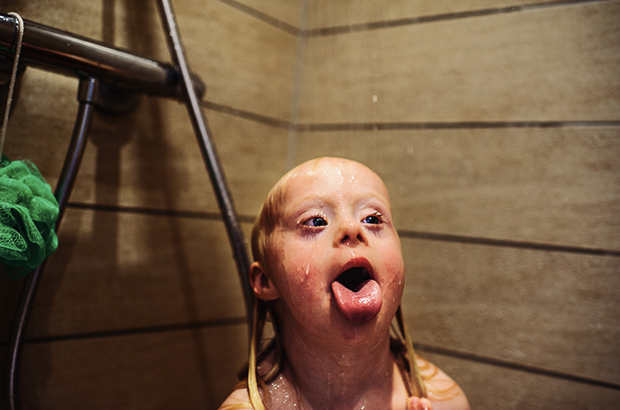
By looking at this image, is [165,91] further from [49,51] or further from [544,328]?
[544,328]

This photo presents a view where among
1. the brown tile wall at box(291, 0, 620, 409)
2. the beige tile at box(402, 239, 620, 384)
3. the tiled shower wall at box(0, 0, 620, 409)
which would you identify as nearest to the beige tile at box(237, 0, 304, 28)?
the tiled shower wall at box(0, 0, 620, 409)

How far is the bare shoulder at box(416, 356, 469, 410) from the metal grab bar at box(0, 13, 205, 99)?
539mm

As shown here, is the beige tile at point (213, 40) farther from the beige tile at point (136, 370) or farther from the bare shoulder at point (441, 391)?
the bare shoulder at point (441, 391)

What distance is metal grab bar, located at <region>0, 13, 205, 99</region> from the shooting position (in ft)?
1.71

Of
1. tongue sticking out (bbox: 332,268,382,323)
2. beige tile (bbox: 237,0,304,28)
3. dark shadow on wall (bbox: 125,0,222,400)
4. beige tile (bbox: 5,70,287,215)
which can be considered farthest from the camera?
beige tile (bbox: 237,0,304,28)

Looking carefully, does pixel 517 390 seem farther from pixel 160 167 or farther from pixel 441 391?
pixel 160 167

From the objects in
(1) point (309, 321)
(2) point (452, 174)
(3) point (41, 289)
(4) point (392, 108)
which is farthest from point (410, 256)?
(3) point (41, 289)

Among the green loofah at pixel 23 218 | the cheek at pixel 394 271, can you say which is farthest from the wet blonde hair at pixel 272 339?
the green loofah at pixel 23 218

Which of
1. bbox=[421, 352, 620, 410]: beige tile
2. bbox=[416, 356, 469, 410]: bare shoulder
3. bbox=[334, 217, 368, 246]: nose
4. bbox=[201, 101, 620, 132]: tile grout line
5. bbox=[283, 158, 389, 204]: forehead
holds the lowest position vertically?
bbox=[421, 352, 620, 410]: beige tile

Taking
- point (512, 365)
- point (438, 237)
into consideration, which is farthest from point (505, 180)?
point (512, 365)

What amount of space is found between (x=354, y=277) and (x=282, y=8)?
2.33ft

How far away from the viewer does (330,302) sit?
1.40ft

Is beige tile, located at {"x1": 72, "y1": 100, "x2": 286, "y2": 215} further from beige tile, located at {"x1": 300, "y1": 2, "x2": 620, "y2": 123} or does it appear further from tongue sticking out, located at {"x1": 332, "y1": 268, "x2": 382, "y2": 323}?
tongue sticking out, located at {"x1": 332, "y1": 268, "x2": 382, "y2": 323}

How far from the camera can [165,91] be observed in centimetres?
67
